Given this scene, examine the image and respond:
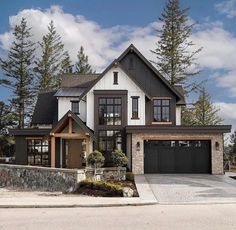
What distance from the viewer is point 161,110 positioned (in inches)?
1196

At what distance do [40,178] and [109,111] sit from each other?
8.11m

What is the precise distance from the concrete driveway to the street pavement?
50.4 inches

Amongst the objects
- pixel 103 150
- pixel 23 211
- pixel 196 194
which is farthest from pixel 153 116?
pixel 23 211

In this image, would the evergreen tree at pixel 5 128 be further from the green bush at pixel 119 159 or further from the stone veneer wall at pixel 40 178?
the green bush at pixel 119 159

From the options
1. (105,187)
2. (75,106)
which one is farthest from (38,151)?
(105,187)

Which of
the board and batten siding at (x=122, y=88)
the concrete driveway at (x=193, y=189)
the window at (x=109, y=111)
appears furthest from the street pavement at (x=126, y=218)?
the board and batten siding at (x=122, y=88)

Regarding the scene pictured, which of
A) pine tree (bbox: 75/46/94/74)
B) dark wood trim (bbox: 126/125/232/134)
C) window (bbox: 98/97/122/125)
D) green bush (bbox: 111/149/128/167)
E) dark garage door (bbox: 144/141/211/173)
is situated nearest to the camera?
green bush (bbox: 111/149/128/167)

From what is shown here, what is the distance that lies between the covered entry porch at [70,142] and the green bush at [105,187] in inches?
281

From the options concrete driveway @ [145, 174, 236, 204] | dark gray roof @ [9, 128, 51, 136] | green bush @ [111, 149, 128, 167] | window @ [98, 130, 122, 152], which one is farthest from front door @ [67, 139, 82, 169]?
concrete driveway @ [145, 174, 236, 204]

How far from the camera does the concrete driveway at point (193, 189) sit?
51.8 feet

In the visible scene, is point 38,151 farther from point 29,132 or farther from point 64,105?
point 64,105

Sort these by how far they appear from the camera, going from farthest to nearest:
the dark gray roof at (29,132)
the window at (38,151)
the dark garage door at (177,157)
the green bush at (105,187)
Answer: the window at (38,151)
the dark gray roof at (29,132)
the dark garage door at (177,157)
the green bush at (105,187)

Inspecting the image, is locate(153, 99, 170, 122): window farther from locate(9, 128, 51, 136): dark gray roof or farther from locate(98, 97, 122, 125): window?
locate(9, 128, 51, 136): dark gray roof

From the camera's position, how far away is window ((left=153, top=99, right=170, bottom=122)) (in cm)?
3022
